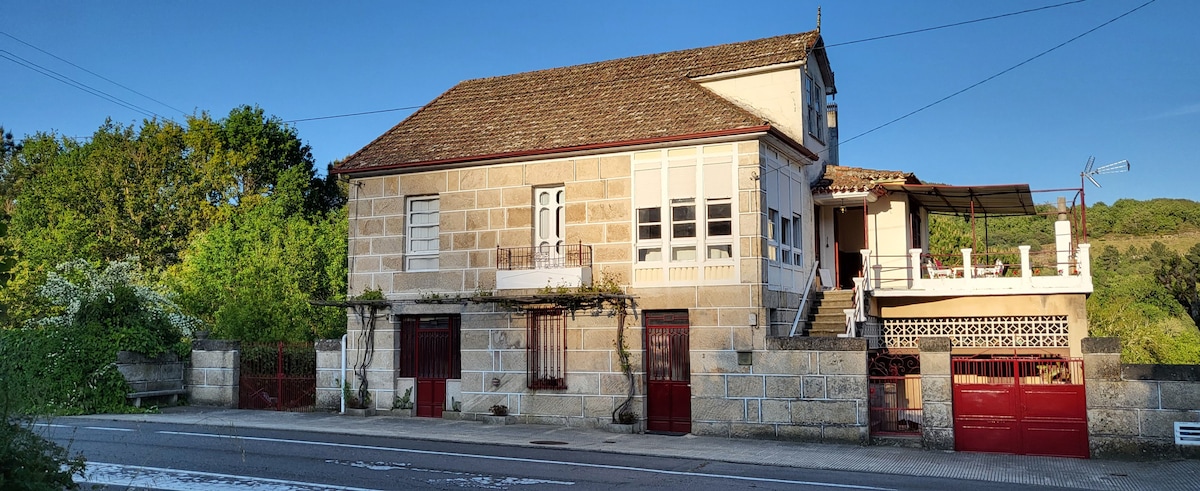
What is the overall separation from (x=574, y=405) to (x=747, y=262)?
4.98 metres

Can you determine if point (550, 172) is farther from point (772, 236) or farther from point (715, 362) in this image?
point (715, 362)

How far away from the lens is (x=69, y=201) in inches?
1688

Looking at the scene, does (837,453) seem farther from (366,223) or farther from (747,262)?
(366,223)

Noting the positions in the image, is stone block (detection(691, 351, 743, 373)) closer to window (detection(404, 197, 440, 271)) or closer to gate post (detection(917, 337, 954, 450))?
gate post (detection(917, 337, 954, 450))

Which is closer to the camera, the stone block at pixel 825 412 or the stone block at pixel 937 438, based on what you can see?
the stone block at pixel 937 438

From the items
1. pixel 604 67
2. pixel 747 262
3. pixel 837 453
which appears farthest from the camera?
pixel 604 67

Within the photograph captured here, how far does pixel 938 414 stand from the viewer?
1641cm

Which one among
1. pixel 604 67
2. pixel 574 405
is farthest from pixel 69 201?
pixel 574 405

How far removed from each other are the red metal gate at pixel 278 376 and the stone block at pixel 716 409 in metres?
10.1

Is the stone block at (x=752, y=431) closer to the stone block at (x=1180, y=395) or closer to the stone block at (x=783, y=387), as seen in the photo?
the stone block at (x=783, y=387)

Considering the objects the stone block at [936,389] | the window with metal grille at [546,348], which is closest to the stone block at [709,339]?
the window with metal grille at [546,348]

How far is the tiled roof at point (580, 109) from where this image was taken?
66.9 ft

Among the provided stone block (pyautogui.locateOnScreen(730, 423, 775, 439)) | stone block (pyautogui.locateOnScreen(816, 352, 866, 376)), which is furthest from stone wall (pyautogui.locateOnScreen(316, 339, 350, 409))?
stone block (pyautogui.locateOnScreen(816, 352, 866, 376))

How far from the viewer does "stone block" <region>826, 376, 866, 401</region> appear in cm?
1714
